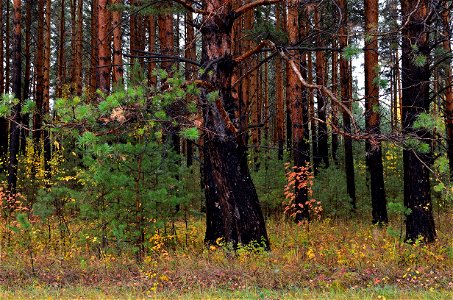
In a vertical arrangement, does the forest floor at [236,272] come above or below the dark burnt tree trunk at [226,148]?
below

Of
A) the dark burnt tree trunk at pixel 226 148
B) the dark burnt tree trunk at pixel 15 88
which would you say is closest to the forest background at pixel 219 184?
the dark burnt tree trunk at pixel 226 148

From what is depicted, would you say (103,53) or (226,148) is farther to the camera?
(103,53)

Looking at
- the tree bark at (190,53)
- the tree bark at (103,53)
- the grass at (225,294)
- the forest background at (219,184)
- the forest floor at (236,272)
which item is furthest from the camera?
the tree bark at (103,53)

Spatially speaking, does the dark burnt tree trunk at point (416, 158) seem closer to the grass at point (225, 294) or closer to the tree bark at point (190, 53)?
the grass at point (225, 294)

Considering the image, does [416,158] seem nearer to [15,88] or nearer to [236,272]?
[236,272]

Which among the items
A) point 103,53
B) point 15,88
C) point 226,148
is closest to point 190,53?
point 15,88

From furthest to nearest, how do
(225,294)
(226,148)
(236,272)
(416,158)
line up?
(416,158) < (226,148) < (236,272) < (225,294)

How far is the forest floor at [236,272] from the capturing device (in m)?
5.78

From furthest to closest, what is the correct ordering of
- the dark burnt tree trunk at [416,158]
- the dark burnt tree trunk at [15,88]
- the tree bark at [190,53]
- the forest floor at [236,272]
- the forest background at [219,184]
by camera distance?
the dark burnt tree trunk at [15,88], the dark burnt tree trunk at [416,158], the tree bark at [190,53], the forest background at [219,184], the forest floor at [236,272]

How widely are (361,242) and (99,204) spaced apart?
545 cm

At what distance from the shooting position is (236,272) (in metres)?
6.55

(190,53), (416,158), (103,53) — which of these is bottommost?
(416,158)

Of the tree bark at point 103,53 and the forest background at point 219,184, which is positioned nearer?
the forest background at point 219,184

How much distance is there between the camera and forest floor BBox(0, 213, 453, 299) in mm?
5777
